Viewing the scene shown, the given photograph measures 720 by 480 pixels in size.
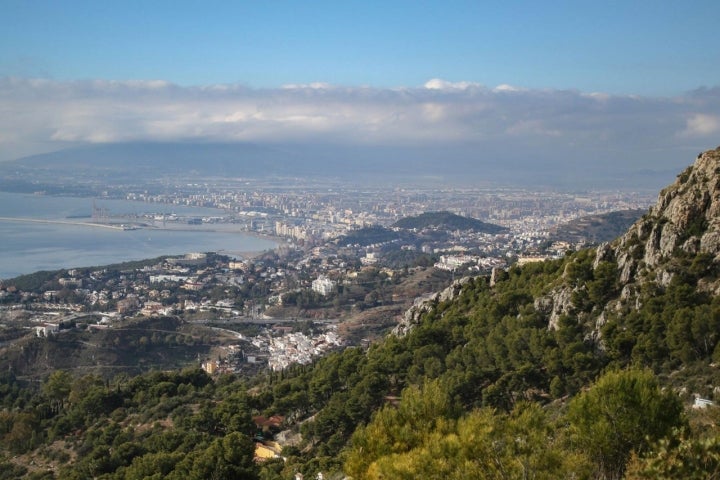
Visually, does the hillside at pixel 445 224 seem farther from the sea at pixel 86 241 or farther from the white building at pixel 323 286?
the white building at pixel 323 286

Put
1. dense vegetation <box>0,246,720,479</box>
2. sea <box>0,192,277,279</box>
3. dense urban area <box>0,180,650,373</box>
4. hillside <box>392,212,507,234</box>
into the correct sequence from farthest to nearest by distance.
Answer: hillside <box>392,212,507,234</box>
sea <box>0,192,277,279</box>
dense urban area <box>0,180,650,373</box>
dense vegetation <box>0,246,720,479</box>

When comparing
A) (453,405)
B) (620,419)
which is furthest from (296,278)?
(620,419)

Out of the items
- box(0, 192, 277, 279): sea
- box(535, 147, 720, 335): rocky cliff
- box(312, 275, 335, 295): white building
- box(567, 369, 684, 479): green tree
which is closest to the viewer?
box(567, 369, 684, 479): green tree

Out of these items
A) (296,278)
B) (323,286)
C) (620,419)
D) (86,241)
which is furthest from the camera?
(86,241)

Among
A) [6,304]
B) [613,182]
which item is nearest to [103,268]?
[6,304]

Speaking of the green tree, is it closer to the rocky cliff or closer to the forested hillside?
the forested hillside

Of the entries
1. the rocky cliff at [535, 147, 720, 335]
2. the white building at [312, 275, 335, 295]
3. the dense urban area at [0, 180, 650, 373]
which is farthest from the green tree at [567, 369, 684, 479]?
the white building at [312, 275, 335, 295]

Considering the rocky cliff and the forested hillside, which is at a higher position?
the rocky cliff

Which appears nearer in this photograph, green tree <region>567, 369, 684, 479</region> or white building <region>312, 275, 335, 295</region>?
green tree <region>567, 369, 684, 479</region>

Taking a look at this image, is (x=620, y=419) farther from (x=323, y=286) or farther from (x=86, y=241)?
(x=86, y=241)
